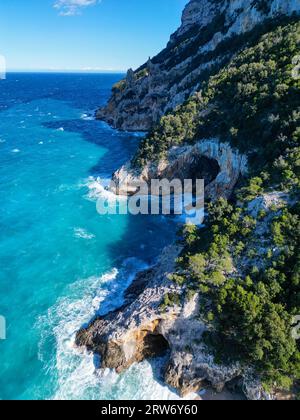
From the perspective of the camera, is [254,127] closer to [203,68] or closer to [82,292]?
[82,292]

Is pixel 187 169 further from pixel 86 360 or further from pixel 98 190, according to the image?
pixel 86 360

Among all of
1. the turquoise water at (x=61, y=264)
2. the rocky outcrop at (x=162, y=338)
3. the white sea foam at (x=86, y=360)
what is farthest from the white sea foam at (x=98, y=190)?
the rocky outcrop at (x=162, y=338)

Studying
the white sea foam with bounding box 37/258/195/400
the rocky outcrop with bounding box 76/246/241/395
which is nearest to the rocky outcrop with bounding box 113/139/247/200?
the white sea foam with bounding box 37/258/195/400

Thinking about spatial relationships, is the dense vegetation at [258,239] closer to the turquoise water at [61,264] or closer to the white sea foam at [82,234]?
the turquoise water at [61,264]

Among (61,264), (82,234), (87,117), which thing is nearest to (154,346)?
(61,264)

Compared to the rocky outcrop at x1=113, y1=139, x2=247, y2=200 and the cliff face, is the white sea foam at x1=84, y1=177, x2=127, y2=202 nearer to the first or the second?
the rocky outcrop at x1=113, y1=139, x2=247, y2=200
